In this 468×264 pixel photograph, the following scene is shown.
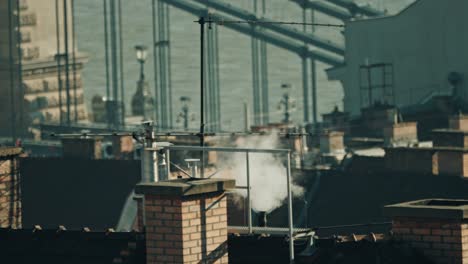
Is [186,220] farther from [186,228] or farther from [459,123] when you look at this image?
[459,123]

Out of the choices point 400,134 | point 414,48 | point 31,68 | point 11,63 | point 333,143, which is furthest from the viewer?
point 31,68

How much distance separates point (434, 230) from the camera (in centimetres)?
1530

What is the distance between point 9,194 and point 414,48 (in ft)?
141

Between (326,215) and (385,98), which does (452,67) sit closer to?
(385,98)

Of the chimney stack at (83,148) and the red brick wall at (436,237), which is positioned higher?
the chimney stack at (83,148)

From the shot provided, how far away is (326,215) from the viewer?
3369cm

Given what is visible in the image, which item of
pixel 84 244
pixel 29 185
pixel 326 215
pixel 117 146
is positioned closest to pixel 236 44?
pixel 117 146

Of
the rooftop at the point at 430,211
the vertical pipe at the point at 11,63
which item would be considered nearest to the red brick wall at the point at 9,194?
the rooftop at the point at 430,211

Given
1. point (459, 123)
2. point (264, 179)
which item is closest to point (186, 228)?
point (264, 179)

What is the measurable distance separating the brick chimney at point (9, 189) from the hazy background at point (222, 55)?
317 feet

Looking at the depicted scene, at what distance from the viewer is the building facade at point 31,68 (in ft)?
300

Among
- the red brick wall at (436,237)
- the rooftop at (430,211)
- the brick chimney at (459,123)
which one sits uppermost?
the brick chimney at (459,123)

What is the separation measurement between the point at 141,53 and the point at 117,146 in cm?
1198

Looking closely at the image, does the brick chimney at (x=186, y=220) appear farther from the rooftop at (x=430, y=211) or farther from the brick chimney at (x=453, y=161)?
the brick chimney at (x=453, y=161)
